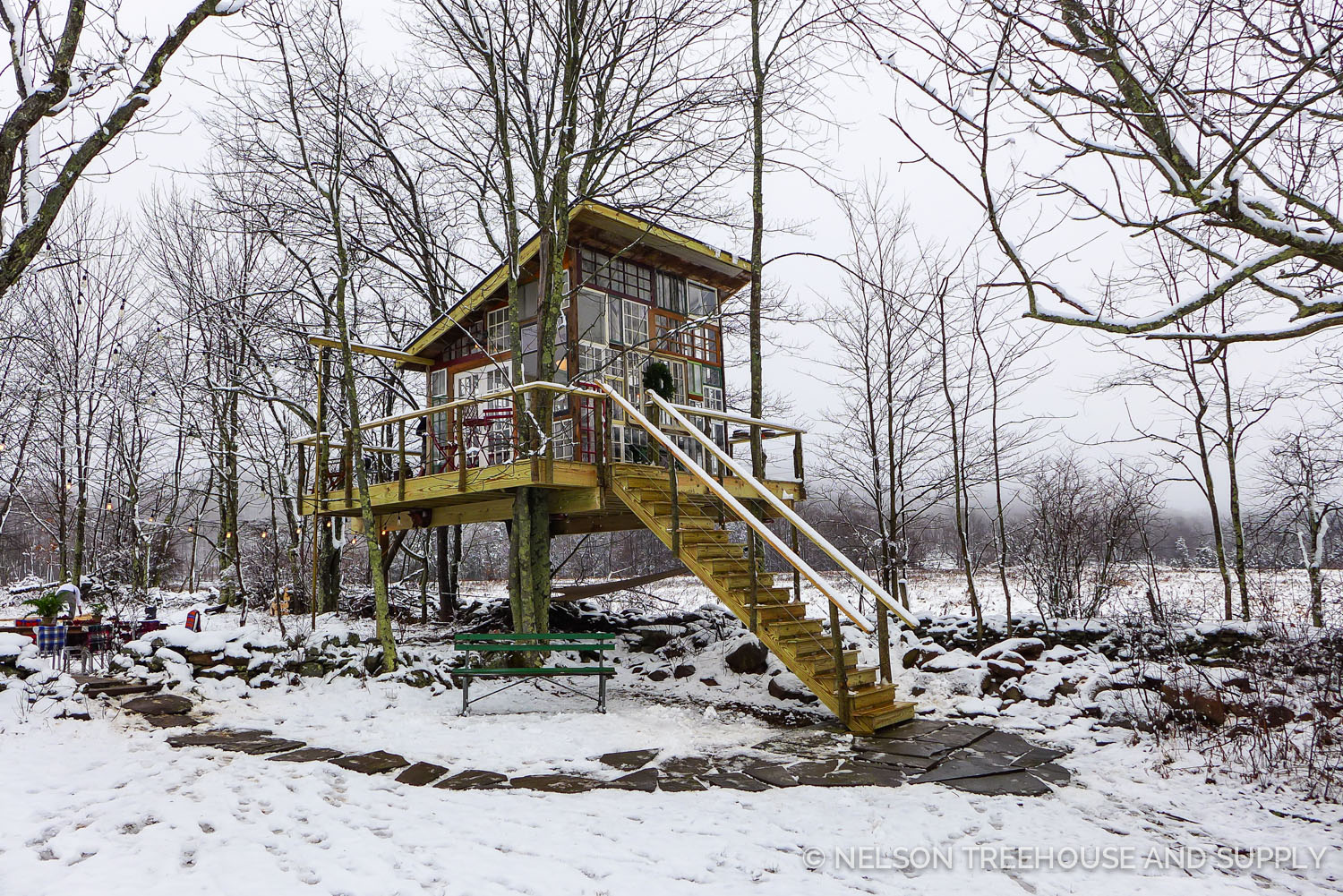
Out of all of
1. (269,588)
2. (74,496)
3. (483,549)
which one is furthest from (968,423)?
(483,549)

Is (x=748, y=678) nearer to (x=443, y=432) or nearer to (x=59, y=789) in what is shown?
(x=59, y=789)

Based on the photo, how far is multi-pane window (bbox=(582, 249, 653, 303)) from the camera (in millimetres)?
11617

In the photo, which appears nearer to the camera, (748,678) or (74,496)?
(748,678)

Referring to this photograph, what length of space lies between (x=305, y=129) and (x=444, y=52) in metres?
2.13

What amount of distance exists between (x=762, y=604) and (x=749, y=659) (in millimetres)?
1599

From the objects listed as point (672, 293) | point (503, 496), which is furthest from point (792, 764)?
point (672, 293)

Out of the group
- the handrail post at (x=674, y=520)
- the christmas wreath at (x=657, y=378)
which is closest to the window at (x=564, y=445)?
the christmas wreath at (x=657, y=378)

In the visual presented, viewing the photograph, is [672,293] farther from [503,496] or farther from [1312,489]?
[1312,489]

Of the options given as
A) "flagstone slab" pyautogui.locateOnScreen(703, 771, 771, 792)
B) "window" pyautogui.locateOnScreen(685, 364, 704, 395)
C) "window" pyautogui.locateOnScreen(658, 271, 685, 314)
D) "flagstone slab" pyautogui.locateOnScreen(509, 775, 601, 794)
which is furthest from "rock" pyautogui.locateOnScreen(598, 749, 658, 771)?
"window" pyautogui.locateOnScreen(658, 271, 685, 314)

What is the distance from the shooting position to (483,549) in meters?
36.1

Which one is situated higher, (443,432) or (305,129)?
(305,129)

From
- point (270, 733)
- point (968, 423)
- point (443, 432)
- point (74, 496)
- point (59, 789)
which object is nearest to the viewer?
point (59, 789)

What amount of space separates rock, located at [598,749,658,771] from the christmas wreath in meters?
6.32

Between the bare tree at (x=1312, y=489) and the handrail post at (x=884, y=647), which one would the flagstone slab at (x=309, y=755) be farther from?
the bare tree at (x=1312, y=489)
